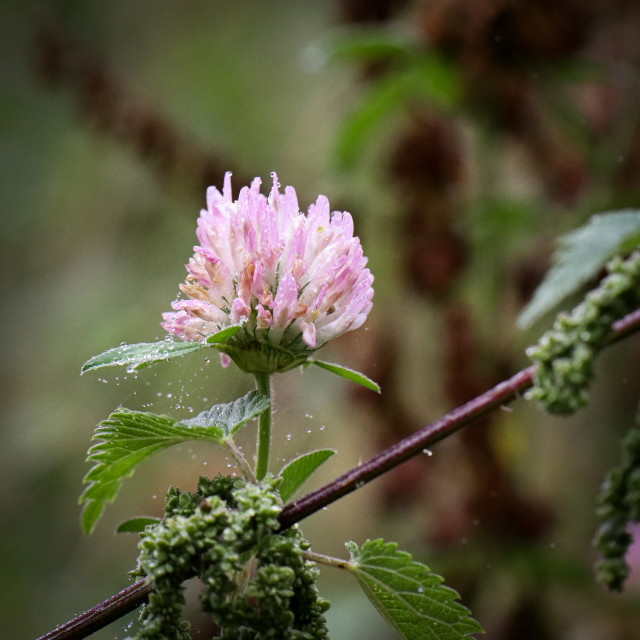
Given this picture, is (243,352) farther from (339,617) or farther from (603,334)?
(339,617)

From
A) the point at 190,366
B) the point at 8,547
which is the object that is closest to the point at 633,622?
the point at 190,366

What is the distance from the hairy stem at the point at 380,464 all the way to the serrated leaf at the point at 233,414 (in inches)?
2.2

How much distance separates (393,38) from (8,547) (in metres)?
1.83

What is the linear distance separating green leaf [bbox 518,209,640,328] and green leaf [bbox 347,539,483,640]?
166 mm

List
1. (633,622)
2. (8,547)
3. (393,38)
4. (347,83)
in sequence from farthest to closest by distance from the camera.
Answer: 1. (347,83)
2. (8,547)
3. (633,622)
4. (393,38)

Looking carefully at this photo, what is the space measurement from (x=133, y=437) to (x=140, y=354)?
5 centimetres

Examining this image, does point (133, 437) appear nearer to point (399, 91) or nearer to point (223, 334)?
point (223, 334)

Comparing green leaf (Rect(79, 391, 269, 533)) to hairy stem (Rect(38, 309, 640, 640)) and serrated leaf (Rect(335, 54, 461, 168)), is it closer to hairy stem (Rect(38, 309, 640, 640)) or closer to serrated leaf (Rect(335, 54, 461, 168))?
hairy stem (Rect(38, 309, 640, 640))

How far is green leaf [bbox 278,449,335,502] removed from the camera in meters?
0.43

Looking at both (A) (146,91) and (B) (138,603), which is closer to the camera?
(B) (138,603)

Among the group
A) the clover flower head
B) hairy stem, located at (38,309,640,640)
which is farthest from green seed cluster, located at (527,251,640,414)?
the clover flower head

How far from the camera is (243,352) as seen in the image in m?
0.44

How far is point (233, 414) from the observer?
42cm

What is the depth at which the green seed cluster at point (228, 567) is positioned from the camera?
0.35 meters
